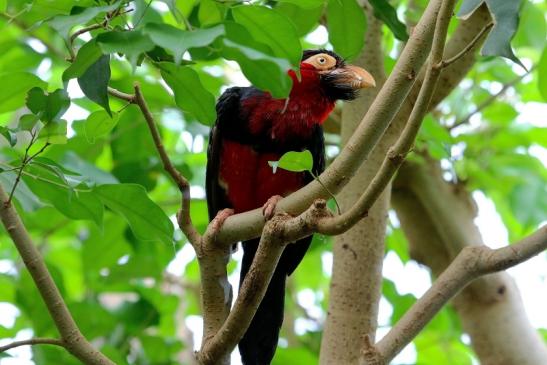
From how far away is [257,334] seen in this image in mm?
3727

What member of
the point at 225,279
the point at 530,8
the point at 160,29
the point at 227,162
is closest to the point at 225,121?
the point at 227,162

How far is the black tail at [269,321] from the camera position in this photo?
12.0 feet

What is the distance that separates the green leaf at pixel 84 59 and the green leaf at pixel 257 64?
1.11 ft

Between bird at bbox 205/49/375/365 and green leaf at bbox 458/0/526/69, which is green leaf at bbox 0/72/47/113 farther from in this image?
green leaf at bbox 458/0/526/69

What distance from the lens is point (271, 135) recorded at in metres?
4.21

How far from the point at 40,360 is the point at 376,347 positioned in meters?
2.01

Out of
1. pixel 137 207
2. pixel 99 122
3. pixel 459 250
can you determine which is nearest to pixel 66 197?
pixel 137 207

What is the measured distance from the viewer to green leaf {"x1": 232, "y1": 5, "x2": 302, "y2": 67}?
7.57 feet

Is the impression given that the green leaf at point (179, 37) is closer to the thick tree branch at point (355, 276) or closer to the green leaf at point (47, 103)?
the green leaf at point (47, 103)

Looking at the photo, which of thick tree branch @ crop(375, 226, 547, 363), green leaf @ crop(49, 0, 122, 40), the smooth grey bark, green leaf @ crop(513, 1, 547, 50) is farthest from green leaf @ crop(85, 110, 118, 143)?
green leaf @ crop(513, 1, 547, 50)

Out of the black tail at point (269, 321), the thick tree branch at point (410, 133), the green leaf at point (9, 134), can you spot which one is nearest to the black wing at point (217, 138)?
the black tail at point (269, 321)

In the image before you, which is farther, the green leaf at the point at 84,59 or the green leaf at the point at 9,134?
the green leaf at the point at 9,134

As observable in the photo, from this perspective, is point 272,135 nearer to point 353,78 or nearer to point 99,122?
point 353,78

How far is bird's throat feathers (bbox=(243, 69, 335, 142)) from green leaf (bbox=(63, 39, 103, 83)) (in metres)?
2.00
